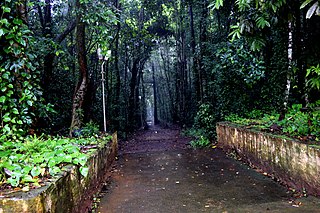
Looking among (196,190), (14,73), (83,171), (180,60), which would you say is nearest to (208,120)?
(196,190)

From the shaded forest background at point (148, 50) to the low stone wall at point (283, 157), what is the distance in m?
0.88

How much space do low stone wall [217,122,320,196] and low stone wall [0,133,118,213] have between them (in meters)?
2.92

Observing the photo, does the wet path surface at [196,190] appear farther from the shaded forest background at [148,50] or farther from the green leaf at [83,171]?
the shaded forest background at [148,50]

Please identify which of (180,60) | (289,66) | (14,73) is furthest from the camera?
(180,60)

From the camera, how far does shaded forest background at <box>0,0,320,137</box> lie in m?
4.12

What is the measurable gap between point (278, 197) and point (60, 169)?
295 cm

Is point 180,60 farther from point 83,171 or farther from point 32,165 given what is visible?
point 32,165

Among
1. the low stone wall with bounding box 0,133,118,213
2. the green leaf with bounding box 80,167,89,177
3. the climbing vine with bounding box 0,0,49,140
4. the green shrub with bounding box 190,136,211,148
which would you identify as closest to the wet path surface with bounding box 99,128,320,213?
the low stone wall with bounding box 0,133,118,213

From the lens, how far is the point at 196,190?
13.4 feet

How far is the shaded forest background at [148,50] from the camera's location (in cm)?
412

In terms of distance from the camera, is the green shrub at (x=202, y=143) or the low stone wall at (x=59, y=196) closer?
the low stone wall at (x=59, y=196)

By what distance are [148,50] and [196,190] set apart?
14.2 metres

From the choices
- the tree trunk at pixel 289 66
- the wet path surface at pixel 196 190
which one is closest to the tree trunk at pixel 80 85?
the wet path surface at pixel 196 190

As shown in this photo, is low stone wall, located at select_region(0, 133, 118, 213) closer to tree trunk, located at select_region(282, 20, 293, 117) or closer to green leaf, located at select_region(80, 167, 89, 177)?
green leaf, located at select_region(80, 167, 89, 177)
